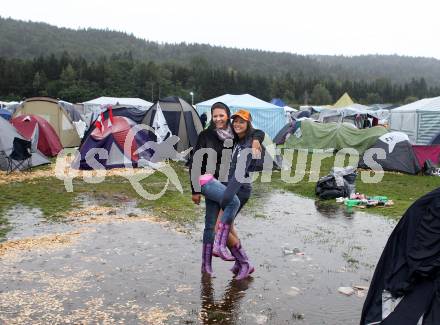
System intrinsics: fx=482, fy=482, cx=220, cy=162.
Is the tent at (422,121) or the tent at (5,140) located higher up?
the tent at (422,121)

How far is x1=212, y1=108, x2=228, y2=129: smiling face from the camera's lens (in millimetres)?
5578

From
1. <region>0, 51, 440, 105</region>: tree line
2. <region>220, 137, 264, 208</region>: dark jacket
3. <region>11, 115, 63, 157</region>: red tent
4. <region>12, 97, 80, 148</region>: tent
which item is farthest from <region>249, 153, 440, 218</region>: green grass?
<region>0, 51, 440, 105</region>: tree line

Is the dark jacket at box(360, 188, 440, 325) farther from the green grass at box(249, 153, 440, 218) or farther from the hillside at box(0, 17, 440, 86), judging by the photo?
the hillside at box(0, 17, 440, 86)

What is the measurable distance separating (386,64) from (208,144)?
7940 inches

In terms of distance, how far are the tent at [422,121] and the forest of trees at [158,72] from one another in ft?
180

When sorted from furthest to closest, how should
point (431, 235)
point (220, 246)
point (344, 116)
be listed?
point (344, 116) < point (220, 246) < point (431, 235)

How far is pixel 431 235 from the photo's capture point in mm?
3537

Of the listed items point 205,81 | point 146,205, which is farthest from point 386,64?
point 146,205

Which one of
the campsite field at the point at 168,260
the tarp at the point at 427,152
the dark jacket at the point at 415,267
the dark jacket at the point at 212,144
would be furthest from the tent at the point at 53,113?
the dark jacket at the point at 415,267

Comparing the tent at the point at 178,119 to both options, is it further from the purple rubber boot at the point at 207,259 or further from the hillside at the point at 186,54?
the hillside at the point at 186,54

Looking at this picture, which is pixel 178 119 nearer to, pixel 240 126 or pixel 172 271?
pixel 172 271

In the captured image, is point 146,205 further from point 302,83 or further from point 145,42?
point 145,42

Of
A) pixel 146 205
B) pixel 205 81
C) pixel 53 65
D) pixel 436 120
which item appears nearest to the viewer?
pixel 146 205

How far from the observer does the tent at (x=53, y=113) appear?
22.1m
